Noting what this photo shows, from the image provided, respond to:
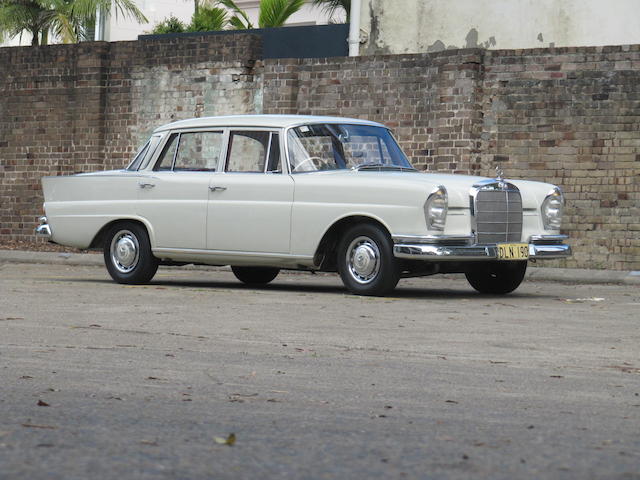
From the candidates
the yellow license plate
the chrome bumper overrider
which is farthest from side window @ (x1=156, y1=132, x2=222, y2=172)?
the yellow license plate

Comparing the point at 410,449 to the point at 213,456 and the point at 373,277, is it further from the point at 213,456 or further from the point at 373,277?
the point at 373,277

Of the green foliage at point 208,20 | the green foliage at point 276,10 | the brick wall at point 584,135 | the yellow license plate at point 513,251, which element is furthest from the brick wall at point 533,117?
the green foliage at point 208,20

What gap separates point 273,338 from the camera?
8617 millimetres

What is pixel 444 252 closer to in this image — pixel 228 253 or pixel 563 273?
pixel 228 253

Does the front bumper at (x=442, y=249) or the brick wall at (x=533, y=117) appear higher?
the brick wall at (x=533, y=117)

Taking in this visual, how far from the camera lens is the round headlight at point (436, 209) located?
1162 cm

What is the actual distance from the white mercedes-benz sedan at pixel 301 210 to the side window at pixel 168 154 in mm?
13

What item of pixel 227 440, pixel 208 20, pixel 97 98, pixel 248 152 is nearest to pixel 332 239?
pixel 248 152

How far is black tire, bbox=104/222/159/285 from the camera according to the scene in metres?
13.5

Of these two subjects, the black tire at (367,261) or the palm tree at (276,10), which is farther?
the palm tree at (276,10)

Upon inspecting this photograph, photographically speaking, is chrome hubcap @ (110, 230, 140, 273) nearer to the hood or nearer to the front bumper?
the hood

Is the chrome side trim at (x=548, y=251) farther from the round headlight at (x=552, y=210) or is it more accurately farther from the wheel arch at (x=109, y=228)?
the wheel arch at (x=109, y=228)

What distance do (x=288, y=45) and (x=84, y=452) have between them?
19.1 meters

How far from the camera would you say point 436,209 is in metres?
11.6
